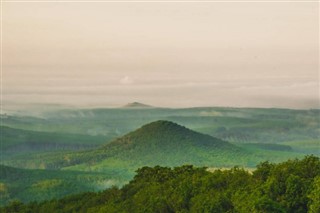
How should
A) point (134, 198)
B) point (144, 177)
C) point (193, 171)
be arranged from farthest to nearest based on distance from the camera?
point (144, 177)
point (193, 171)
point (134, 198)

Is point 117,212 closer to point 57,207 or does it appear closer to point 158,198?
point 158,198

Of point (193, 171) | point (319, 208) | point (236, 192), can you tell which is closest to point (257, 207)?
point (319, 208)

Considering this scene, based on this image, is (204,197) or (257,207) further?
(204,197)

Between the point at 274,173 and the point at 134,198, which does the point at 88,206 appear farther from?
the point at 274,173

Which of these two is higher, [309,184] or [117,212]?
[309,184]

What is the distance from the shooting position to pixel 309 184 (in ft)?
329

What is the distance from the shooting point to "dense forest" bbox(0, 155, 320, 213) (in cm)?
9806

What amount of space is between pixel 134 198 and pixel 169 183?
743cm

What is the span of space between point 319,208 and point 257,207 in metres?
7.67

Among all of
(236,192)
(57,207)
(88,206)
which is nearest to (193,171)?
(88,206)

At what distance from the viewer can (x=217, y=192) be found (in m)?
116

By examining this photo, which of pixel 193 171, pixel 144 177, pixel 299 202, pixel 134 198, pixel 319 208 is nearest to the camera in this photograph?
pixel 319 208

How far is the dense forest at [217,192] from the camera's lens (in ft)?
322

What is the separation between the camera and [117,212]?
425 ft
